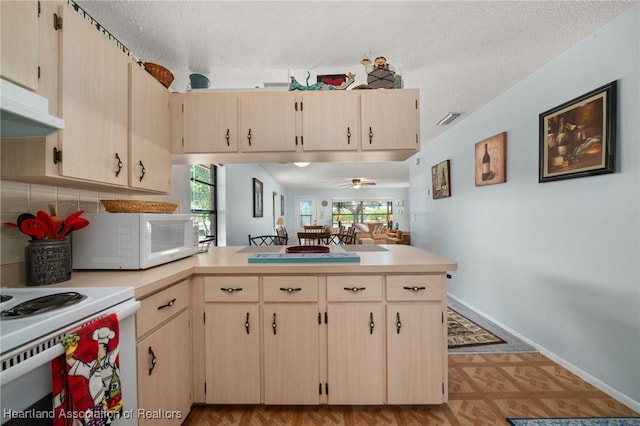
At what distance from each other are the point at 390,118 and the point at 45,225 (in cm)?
200

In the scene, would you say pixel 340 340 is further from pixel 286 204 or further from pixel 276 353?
pixel 286 204

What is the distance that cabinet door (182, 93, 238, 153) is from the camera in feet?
5.95

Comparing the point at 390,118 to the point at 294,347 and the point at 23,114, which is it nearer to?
the point at 294,347

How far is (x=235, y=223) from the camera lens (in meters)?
4.16

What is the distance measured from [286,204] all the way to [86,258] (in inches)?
387

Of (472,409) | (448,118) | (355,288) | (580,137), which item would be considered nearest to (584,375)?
(472,409)

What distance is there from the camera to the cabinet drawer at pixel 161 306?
43.8 inches

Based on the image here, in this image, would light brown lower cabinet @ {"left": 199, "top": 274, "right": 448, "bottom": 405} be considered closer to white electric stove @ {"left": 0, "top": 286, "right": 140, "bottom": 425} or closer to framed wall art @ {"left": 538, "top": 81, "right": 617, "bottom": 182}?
white electric stove @ {"left": 0, "top": 286, "right": 140, "bottom": 425}

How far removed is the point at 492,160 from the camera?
Answer: 2729 millimetres

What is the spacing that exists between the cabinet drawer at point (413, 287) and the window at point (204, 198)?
2447mm

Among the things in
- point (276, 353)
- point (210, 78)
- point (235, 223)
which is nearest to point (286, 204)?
point (235, 223)

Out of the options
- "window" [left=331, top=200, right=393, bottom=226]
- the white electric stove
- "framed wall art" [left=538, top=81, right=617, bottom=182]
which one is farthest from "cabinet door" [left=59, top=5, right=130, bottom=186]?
"window" [left=331, top=200, right=393, bottom=226]

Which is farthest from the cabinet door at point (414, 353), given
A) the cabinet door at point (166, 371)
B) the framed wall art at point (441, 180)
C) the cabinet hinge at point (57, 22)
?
the framed wall art at point (441, 180)

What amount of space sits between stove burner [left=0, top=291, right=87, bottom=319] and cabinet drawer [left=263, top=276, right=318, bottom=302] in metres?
0.82
